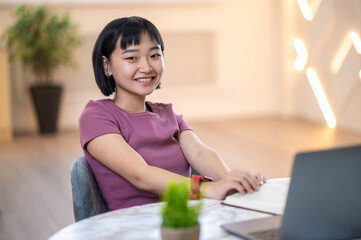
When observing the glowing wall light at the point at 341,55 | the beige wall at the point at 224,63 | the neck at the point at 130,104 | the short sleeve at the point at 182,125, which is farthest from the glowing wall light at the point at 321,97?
the neck at the point at 130,104

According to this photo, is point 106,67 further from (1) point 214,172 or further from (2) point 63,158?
(2) point 63,158

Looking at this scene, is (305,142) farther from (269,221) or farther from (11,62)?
(269,221)

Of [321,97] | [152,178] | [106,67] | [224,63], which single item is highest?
[106,67]

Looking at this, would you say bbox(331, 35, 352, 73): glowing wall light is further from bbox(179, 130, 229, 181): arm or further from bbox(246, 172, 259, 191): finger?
bbox(246, 172, 259, 191): finger

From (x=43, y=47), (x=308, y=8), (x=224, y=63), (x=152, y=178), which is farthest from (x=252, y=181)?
(x=224, y=63)

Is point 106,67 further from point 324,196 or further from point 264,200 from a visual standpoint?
point 324,196

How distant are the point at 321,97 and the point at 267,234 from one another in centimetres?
450

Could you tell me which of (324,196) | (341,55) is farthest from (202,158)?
(341,55)

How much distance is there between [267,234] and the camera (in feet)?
3.32

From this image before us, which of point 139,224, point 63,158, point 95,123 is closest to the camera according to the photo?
point 139,224

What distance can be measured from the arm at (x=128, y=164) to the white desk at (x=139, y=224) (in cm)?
19

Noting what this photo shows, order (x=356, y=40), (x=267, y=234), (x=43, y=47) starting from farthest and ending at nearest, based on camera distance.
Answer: (x=43, y=47), (x=356, y=40), (x=267, y=234)

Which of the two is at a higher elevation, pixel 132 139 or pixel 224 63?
pixel 132 139

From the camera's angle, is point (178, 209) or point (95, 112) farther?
point (95, 112)
